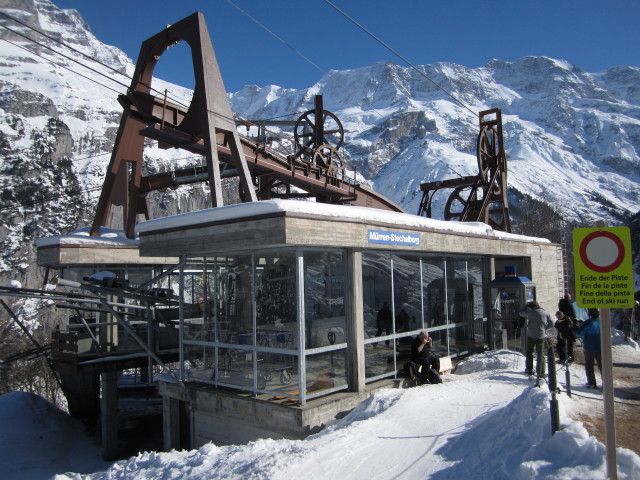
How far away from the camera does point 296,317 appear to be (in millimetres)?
8438

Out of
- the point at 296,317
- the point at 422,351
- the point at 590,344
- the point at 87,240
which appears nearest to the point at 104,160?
the point at 87,240

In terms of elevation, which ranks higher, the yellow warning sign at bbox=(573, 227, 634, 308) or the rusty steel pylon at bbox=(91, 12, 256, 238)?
the rusty steel pylon at bbox=(91, 12, 256, 238)

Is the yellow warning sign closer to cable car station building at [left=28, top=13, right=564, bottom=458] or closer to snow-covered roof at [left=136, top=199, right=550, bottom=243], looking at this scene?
cable car station building at [left=28, top=13, right=564, bottom=458]

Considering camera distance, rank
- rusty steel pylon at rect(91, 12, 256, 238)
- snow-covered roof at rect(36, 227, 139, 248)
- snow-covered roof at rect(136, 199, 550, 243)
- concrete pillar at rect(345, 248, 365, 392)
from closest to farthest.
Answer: snow-covered roof at rect(136, 199, 550, 243)
concrete pillar at rect(345, 248, 365, 392)
rusty steel pylon at rect(91, 12, 256, 238)
snow-covered roof at rect(36, 227, 139, 248)

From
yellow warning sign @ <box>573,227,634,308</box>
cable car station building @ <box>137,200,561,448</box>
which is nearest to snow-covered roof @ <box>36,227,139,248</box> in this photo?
cable car station building @ <box>137,200,561,448</box>

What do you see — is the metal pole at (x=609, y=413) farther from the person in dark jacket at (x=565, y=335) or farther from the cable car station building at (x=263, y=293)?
the person in dark jacket at (x=565, y=335)

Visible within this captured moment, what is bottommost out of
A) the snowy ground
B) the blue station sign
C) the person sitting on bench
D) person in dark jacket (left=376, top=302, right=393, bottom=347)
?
the snowy ground

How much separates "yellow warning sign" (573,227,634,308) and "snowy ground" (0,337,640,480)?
1.59 metres

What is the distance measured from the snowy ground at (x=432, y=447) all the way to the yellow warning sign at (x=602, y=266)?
1586 millimetres

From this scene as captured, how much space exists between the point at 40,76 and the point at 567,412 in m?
187

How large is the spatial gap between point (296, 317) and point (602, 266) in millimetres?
4997

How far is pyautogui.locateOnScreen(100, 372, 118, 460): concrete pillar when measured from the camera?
50.1 feet

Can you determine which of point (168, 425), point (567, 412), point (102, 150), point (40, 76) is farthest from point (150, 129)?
point (40, 76)

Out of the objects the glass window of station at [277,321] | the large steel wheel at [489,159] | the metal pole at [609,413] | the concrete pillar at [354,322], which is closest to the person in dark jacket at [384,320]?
the concrete pillar at [354,322]
